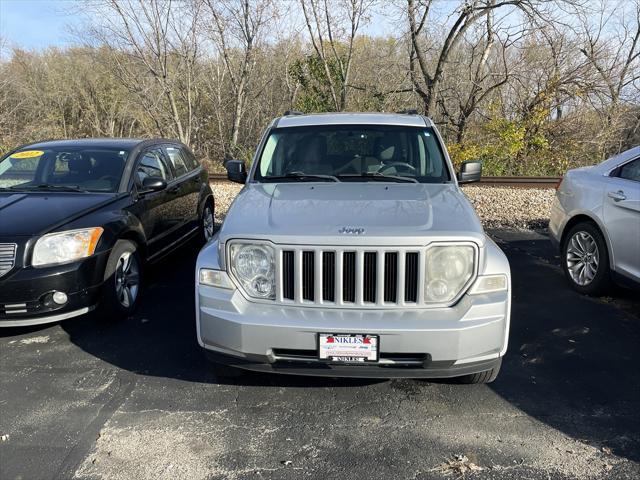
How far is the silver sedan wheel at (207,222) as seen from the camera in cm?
736

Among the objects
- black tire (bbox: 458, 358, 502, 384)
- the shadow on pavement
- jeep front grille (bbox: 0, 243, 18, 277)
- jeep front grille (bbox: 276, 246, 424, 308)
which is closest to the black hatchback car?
jeep front grille (bbox: 0, 243, 18, 277)

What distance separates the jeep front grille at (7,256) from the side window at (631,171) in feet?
18.3

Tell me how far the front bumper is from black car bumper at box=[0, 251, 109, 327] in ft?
5.35

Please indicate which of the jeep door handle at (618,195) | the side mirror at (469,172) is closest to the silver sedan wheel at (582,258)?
A: the jeep door handle at (618,195)

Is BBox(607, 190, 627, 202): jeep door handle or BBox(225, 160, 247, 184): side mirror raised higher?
BBox(225, 160, 247, 184): side mirror

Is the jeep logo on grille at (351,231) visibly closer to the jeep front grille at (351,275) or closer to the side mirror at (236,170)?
the jeep front grille at (351,275)

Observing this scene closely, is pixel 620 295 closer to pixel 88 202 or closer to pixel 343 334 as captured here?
pixel 343 334

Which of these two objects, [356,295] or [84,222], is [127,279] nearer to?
[84,222]

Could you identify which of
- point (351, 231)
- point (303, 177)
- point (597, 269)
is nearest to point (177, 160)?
point (303, 177)

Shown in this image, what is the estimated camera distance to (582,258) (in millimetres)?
5387

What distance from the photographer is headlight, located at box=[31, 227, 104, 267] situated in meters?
3.91

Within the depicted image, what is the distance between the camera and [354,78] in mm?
16750

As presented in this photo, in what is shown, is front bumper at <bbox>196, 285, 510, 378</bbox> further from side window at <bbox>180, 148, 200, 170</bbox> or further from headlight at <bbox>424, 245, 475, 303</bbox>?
side window at <bbox>180, 148, 200, 170</bbox>

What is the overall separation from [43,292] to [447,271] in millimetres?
3098
